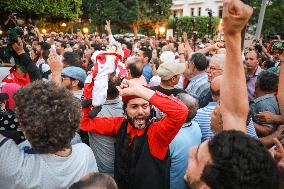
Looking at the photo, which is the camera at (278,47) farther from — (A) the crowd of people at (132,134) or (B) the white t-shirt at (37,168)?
(B) the white t-shirt at (37,168)

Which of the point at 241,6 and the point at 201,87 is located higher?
the point at 241,6

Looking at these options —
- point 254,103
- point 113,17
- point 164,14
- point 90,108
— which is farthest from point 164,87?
point 164,14

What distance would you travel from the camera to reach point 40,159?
198 cm

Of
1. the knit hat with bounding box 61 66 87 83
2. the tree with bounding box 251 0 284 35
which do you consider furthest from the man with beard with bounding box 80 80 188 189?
the tree with bounding box 251 0 284 35

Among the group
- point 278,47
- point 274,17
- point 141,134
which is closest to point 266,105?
point 278,47

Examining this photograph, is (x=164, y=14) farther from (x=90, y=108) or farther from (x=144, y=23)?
(x=90, y=108)

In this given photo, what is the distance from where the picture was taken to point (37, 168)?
1940mm

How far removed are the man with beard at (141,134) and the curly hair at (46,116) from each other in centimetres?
53

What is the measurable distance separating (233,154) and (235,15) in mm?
652

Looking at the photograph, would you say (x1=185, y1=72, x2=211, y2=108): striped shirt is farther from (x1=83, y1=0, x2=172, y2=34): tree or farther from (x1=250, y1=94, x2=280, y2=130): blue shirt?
(x1=83, y1=0, x2=172, y2=34): tree

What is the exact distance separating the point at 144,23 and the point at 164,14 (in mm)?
2921

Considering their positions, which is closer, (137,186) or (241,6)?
(241,6)

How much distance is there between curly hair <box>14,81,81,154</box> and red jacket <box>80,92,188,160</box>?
67cm

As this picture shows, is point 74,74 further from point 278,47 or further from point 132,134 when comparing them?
point 278,47
